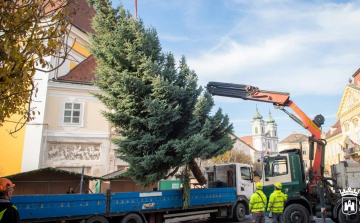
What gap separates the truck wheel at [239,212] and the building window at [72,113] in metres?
11.6

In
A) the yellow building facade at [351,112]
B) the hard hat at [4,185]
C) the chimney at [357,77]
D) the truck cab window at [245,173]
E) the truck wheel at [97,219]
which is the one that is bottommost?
the truck wheel at [97,219]

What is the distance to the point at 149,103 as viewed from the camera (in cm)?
1084

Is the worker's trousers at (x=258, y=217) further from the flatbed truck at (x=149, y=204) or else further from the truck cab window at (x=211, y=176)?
the truck cab window at (x=211, y=176)

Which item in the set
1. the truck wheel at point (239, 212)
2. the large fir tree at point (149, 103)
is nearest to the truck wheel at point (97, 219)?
the large fir tree at point (149, 103)

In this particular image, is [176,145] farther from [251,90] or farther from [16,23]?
[16,23]

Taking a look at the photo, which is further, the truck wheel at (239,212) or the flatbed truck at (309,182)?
the truck wheel at (239,212)

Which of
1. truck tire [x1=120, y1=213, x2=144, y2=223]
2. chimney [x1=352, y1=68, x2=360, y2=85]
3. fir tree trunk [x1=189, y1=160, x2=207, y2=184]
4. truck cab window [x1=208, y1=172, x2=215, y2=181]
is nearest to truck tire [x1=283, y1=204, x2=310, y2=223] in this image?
fir tree trunk [x1=189, y1=160, x2=207, y2=184]

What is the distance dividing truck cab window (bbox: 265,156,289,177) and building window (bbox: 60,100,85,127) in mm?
12655

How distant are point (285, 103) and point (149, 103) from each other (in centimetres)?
726

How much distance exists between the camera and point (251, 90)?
1458 cm

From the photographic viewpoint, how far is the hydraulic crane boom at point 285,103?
1245 centimetres

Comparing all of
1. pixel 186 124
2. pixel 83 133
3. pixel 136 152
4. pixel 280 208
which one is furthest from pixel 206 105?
pixel 83 133

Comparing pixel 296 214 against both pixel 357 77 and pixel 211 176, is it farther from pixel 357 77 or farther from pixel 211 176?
pixel 357 77

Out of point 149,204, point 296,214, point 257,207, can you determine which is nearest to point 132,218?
point 149,204
